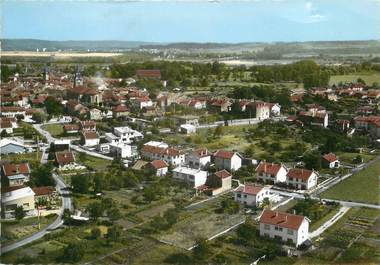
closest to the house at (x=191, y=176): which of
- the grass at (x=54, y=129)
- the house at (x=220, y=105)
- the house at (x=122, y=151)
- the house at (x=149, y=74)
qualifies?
the house at (x=122, y=151)

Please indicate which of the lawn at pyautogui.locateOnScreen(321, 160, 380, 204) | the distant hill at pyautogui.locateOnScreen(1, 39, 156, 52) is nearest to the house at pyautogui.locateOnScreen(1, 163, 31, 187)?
the lawn at pyautogui.locateOnScreen(321, 160, 380, 204)

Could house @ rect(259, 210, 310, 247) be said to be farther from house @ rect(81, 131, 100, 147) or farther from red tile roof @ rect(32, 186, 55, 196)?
house @ rect(81, 131, 100, 147)

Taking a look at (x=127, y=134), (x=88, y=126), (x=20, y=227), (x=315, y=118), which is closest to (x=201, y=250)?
(x=20, y=227)

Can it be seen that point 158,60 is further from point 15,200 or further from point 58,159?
point 15,200

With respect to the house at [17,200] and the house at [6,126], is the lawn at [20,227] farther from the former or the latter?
the house at [6,126]

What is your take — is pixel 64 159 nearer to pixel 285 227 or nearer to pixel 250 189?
pixel 250 189

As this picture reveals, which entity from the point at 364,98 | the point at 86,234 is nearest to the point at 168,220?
the point at 86,234
